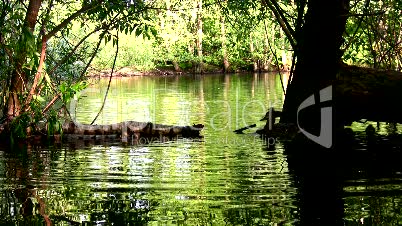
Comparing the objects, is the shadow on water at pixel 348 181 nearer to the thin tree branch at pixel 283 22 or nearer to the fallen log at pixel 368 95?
the fallen log at pixel 368 95

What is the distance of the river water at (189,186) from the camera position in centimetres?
648

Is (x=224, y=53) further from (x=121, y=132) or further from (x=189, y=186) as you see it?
(x=189, y=186)

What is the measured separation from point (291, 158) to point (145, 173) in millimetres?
2799

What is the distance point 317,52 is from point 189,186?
281 inches

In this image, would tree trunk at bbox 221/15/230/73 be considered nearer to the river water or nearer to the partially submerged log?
the partially submerged log

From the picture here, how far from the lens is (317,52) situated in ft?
47.7

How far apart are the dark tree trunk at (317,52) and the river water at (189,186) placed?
63.2 inches

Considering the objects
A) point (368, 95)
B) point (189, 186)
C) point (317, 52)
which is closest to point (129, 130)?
point (317, 52)

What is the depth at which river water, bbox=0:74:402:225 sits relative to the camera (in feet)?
21.2

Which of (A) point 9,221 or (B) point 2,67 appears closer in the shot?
(A) point 9,221

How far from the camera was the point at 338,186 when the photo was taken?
8203 millimetres

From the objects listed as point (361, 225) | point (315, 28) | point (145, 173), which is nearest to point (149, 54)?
point (315, 28)

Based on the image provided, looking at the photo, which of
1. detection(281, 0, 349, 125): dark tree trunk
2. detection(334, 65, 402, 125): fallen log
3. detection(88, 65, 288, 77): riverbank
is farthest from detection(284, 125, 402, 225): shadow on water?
detection(88, 65, 288, 77): riverbank

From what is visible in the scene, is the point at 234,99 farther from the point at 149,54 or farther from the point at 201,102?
the point at 149,54
